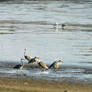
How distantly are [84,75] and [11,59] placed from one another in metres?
4.18

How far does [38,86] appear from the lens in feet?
43.7

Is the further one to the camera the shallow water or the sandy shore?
the shallow water

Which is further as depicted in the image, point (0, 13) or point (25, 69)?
point (0, 13)

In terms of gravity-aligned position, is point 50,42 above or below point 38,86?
above

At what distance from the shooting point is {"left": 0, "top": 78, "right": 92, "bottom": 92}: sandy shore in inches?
496

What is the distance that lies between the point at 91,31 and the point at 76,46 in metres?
6.43

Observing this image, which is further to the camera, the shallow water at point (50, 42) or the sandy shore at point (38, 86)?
the shallow water at point (50, 42)

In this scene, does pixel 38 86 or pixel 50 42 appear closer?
pixel 38 86

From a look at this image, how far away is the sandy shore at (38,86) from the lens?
12609 mm

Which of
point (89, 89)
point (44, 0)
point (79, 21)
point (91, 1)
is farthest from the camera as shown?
point (44, 0)

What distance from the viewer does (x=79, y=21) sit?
111 ft

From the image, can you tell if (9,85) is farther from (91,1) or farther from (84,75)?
(91,1)

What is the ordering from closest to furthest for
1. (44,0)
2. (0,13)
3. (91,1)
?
(0,13) < (91,1) < (44,0)

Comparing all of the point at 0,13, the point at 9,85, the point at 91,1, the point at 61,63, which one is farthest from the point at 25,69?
the point at 91,1
